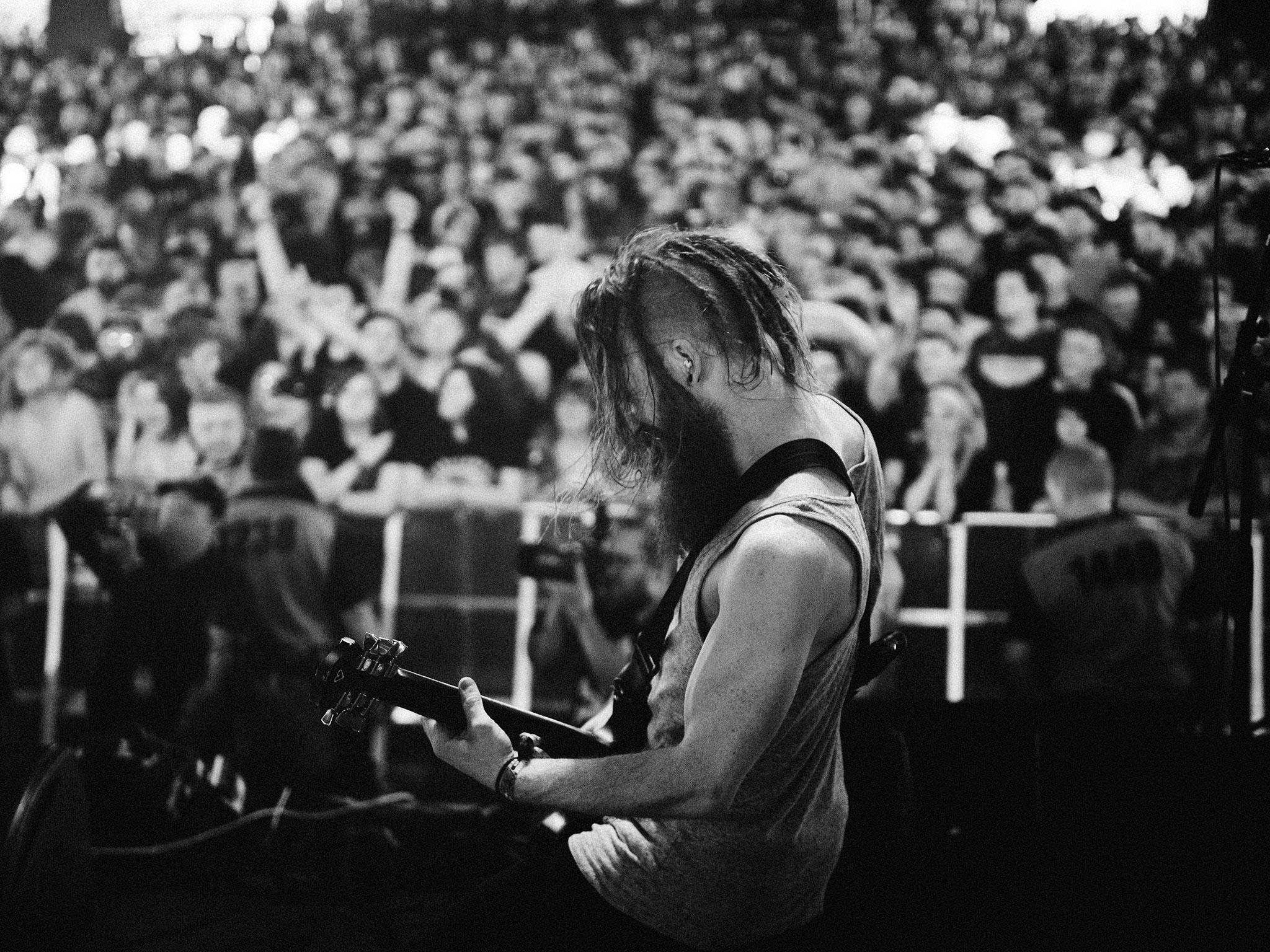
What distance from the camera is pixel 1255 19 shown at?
157 inches

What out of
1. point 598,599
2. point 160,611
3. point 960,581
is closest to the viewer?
point 598,599

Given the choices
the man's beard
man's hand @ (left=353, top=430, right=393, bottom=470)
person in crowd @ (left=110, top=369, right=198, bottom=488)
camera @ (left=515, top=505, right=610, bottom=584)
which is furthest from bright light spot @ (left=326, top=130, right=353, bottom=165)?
the man's beard

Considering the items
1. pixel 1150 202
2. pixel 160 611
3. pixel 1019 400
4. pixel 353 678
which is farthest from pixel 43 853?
pixel 1150 202

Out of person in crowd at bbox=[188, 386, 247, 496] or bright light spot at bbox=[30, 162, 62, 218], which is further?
bright light spot at bbox=[30, 162, 62, 218]

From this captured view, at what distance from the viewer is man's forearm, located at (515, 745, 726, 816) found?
0.96 metres

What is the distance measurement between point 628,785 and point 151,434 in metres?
3.93

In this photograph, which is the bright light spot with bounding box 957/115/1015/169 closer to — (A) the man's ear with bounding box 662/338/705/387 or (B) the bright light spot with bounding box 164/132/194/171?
(B) the bright light spot with bounding box 164/132/194/171

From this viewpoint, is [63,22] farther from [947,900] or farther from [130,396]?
[947,900]

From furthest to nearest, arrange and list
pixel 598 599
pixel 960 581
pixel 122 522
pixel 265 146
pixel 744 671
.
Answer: pixel 265 146, pixel 122 522, pixel 960 581, pixel 598 599, pixel 744 671

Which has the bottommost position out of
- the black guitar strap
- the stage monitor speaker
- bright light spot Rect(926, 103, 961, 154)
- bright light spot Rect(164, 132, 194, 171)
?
the stage monitor speaker

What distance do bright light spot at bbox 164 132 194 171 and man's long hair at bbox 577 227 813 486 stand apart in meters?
4.17

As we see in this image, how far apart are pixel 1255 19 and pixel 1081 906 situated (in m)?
3.58

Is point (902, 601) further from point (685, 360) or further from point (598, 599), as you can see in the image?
point (685, 360)

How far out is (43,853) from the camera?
2.08m
